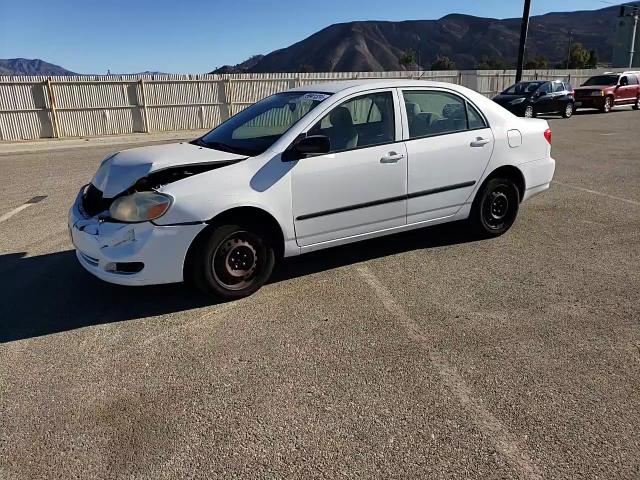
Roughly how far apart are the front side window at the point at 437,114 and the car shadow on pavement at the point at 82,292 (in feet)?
3.98

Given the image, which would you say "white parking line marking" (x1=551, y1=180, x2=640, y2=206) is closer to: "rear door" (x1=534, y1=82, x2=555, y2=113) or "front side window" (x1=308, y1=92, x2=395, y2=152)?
"front side window" (x1=308, y1=92, x2=395, y2=152)

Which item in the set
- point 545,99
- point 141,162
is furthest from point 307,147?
point 545,99

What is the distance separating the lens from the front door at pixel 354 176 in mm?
4105

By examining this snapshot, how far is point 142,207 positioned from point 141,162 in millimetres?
517

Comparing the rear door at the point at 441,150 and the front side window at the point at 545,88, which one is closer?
the rear door at the point at 441,150

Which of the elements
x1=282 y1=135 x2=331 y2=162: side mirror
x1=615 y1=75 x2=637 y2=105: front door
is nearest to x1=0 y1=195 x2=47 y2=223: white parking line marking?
x1=282 y1=135 x2=331 y2=162: side mirror

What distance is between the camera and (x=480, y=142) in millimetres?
4980

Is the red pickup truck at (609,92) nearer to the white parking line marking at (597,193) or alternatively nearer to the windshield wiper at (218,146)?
the white parking line marking at (597,193)

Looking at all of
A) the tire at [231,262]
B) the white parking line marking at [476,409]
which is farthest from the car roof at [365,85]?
the white parking line marking at [476,409]

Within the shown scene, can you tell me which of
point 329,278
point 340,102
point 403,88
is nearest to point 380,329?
point 329,278

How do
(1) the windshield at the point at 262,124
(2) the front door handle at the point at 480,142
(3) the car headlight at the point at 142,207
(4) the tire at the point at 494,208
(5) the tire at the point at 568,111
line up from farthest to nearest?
(5) the tire at the point at 568,111
(4) the tire at the point at 494,208
(2) the front door handle at the point at 480,142
(1) the windshield at the point at 262,124
(3) the car headlight at the point at 142,207

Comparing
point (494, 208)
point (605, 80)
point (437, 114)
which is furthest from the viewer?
point (605, 80)

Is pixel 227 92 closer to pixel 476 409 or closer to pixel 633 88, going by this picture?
pixel 476 409

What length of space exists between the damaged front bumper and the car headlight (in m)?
0.05
